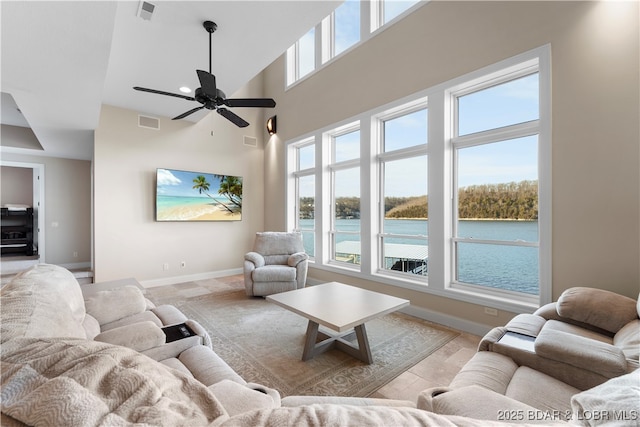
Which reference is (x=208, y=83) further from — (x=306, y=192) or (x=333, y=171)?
(x=306, y=192)

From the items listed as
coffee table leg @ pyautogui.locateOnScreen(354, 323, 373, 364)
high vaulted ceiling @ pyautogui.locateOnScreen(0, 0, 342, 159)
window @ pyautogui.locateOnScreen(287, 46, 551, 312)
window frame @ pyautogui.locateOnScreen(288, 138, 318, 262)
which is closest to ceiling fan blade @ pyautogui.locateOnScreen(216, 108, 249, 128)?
high vaulted ceiling @ pyautogui.locateOnScreen(0, 0, 342, 159)

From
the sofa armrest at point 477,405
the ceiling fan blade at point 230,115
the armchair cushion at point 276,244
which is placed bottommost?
the sofa armrest at point 477,405

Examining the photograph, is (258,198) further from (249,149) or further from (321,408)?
(321,408)

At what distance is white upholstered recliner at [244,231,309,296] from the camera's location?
4.21 meters

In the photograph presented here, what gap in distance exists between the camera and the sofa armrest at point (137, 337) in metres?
1.52

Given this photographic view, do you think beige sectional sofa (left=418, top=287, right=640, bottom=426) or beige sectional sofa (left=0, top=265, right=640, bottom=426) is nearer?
beige sectional sofa (left=0, top=265, right=640, bottom=426)

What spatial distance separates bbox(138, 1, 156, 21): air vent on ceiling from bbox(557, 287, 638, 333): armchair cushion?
158 inches

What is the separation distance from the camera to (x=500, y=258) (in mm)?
3041

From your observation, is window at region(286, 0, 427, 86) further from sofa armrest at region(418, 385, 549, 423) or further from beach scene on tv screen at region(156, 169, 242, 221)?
sofa armrest at region(418, 385, 549, 423)

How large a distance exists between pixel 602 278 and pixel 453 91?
2.37 metres

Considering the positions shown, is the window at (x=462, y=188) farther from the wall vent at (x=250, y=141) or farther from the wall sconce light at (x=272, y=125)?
the wall vent at (x=250, y=141)

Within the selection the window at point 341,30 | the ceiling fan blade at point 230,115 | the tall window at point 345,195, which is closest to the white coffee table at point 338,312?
the tall window at point 345,195

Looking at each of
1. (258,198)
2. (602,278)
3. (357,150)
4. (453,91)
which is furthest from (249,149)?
(602,278)

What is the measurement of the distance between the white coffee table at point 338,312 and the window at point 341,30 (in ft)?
11.0
